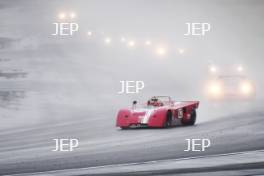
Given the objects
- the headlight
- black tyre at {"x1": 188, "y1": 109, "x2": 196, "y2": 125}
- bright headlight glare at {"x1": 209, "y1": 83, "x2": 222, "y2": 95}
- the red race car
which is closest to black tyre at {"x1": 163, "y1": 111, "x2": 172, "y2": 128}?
the red race car

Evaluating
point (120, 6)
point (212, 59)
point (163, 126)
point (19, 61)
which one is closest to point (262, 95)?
point (212, 59)

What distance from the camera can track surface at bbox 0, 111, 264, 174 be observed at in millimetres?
10523

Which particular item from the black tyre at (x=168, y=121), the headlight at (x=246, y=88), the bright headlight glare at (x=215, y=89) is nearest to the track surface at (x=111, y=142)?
the black tyre at (x=168, y=121)

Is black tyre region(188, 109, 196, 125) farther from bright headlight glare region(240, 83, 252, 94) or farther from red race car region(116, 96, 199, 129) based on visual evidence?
bright headlight glare region(240, 83, 252, 94)

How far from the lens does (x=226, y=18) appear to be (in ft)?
44.7

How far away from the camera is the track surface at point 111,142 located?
10.5m

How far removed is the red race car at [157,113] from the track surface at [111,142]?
0.15 m

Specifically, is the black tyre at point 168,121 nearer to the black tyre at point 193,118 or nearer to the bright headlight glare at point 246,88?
the black tyre at point 193,118

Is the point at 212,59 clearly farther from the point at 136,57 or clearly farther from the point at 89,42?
the point at 89,42

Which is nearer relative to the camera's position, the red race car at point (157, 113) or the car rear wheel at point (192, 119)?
the red race car at point (157, 113)

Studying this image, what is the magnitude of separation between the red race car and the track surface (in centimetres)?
15

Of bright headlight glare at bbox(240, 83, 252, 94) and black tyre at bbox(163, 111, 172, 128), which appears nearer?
black tyre at bbox(163, 111, 172, 128)

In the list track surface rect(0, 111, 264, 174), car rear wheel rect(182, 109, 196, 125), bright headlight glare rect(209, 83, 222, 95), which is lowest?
track surface rect(0, 111, 264, 174)

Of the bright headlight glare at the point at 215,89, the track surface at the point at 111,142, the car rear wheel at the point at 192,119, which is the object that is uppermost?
the bright headlight glare at the point at 215,89
